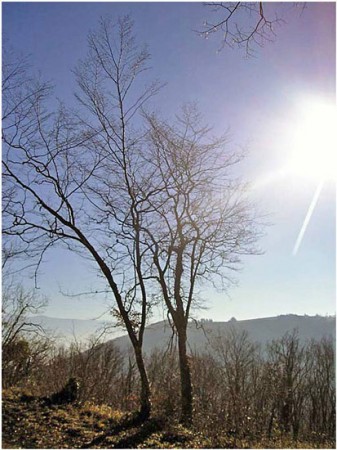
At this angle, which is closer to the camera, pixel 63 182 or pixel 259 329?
pixel 63 182

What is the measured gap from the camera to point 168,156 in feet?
32.6

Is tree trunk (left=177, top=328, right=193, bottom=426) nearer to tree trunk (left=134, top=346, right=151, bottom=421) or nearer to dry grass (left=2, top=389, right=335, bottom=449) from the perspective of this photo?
dry grass (left=2, top=389, right=335, bottom=449)

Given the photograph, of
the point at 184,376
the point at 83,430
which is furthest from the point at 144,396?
the point at 184,376

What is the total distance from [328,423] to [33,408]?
2401 centimetres

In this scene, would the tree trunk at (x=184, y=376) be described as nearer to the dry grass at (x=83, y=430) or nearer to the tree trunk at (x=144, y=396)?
the dry grass at (x=83, y=430)

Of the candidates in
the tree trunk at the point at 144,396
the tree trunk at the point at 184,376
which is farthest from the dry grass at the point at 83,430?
the tree trunk at the point at 184,376

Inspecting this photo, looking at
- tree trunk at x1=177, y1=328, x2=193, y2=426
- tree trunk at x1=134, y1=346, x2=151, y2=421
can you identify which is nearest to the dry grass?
tree trunk at x1=134, y1=346, x2=151, y2=421

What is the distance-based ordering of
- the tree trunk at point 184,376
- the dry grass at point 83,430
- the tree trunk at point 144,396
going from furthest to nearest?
the tree trunk at point 184,376 → the tree trunk at point 144,396 → the dry grass at point 83,430

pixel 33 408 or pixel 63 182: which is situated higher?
pixel 63 182

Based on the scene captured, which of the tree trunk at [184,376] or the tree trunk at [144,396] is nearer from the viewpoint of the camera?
the tree trunk at [144,396]

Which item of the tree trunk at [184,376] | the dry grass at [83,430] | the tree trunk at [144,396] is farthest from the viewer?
the tree trunk at [184,376]

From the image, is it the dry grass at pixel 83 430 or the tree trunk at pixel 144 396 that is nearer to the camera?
the dry grass at pixel 83 430

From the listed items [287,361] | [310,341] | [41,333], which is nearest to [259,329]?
[310,341]

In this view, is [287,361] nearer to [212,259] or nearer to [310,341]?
[310,341]
